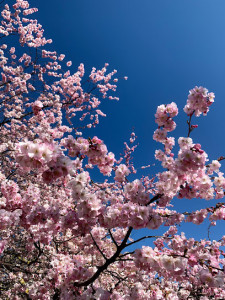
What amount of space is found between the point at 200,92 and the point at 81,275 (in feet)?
14.5

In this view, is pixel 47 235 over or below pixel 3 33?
below

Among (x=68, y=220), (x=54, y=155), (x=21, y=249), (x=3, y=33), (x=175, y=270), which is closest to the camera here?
(x=54, y=155)

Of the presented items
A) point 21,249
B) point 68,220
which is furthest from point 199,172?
point 21,249

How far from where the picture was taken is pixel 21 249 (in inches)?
316

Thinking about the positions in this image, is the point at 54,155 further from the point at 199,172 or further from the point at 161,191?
the point at 199,172

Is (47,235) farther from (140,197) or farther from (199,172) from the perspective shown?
(199,172)

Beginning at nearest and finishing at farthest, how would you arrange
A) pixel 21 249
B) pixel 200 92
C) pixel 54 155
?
pixel 54 155, pixel 200 92, pixel 21 249

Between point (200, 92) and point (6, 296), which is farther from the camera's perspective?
point (6, 296)

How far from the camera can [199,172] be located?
406 cm

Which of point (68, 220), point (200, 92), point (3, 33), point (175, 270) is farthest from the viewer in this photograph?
point (3, 33)

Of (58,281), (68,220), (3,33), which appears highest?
(3,33)

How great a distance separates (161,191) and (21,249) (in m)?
6.62

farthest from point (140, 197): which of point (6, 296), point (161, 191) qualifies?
point (6, 296)

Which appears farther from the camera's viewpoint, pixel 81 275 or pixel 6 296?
A: pixel 6 296
